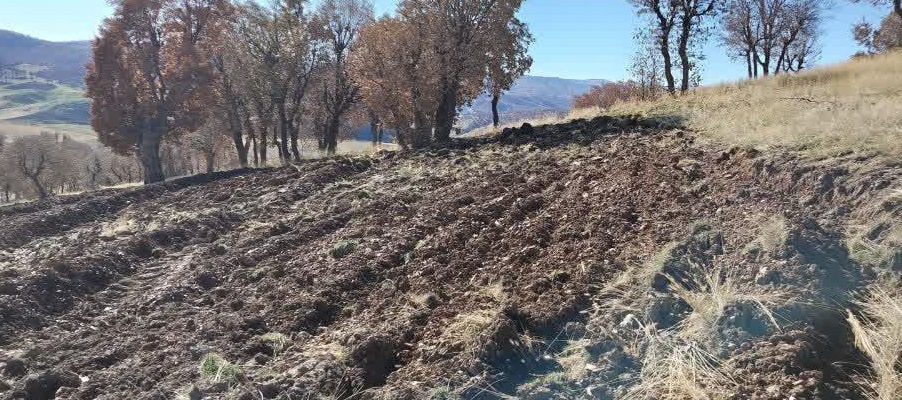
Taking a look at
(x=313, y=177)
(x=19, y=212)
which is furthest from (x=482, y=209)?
(x=19, y=212)

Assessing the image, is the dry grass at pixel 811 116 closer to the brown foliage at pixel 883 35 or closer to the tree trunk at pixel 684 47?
the tree trunk at pixel 684 47

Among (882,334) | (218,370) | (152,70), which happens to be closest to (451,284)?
(218,370)

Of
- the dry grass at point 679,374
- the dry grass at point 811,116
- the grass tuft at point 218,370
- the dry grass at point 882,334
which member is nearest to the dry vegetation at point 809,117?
the dry grass at point 811,116

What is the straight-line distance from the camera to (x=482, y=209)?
7293 mm

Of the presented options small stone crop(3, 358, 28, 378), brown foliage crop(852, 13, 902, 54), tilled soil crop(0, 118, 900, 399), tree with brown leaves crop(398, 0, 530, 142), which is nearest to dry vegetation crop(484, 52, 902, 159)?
tilled soil crop(0, 118, 900, 399)

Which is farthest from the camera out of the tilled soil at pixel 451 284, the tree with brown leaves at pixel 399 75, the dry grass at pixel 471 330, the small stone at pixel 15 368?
the tree with brown leaves at pixel 399 75

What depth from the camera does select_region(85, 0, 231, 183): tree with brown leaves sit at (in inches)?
881

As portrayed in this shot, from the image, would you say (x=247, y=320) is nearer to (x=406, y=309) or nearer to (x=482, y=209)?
(x=406, y=309)

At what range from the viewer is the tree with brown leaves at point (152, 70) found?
2238 centimetres

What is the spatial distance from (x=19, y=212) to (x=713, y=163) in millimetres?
16702

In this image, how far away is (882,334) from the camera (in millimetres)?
3113

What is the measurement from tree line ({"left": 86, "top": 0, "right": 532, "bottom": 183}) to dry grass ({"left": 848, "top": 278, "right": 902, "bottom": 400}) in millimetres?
14779

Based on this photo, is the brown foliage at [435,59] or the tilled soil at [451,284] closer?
the tilled soil at [451,284]

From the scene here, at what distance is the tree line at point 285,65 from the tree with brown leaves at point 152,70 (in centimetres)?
4
